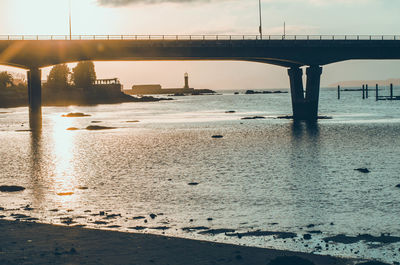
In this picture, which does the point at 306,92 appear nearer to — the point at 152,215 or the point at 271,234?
the point at 152,215

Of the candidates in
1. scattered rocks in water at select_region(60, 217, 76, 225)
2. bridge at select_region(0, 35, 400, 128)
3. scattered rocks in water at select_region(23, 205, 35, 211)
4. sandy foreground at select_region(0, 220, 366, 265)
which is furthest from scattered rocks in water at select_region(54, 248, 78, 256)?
bridge at select_region(0, 35, 400, 128)

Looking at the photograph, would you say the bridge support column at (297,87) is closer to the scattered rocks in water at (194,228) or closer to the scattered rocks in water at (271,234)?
the scattered rocks in water at (194,228)

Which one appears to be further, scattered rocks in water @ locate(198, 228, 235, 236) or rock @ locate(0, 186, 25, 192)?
rock @ locate(0, 186, 25, 192)

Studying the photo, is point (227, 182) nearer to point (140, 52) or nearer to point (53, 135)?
point (53, 135)

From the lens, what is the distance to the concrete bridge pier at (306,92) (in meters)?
102

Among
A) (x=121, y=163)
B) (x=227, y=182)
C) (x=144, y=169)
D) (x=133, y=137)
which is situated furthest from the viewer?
(x=133, y=137)

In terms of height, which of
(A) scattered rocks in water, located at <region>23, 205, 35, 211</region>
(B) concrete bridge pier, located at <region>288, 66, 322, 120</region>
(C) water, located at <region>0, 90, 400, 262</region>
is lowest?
(C) water, located at <region>0, 90, 400, 262</region>

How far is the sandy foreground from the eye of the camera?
16.7 metres

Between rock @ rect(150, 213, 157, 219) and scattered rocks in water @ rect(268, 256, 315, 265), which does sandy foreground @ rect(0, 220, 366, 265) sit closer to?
scattered rocks in water @ rect(268, 256, 315, 265)

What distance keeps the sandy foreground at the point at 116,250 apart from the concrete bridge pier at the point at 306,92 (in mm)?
86617

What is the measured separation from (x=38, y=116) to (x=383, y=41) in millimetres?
63664

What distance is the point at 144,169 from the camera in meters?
42.1

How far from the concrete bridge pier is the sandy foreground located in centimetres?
8662

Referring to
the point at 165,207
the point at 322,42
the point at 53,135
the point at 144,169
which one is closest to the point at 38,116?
the point at 53,135
